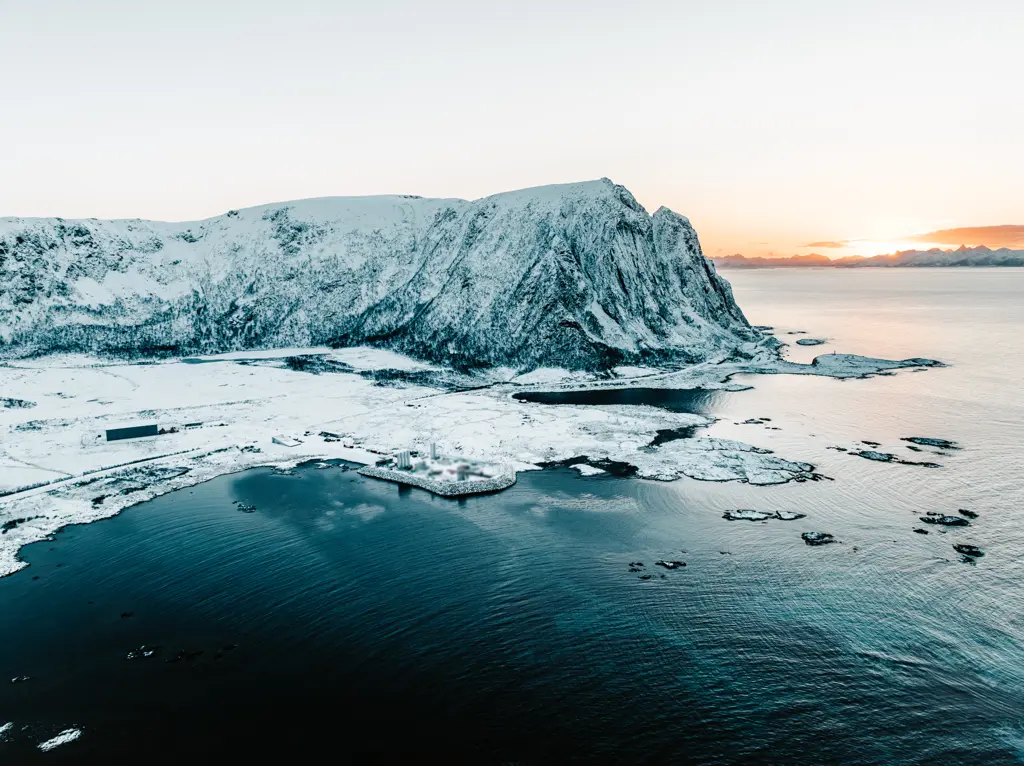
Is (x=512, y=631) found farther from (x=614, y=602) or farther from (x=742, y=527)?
(x=742, y=527)

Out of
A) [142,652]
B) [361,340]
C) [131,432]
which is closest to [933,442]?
[142,652]

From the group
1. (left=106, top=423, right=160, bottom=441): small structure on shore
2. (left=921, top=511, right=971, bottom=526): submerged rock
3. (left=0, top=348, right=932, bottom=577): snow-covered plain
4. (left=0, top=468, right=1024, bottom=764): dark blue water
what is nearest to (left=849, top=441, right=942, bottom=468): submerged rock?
(left=0, top=348, right=932, bottom=577): snow-covered plain

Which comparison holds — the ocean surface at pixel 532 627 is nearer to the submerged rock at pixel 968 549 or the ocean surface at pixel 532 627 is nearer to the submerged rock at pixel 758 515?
the submerged rock at pixel 968 549

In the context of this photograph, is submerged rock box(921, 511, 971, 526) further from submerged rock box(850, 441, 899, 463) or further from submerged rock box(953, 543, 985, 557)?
submerged rock box(850, 441, 899, 463)

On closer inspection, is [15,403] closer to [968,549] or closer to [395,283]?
[395,283]

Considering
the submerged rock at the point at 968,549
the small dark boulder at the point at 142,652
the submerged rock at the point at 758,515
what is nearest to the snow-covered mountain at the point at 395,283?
the submerged rock at the point at 758,515

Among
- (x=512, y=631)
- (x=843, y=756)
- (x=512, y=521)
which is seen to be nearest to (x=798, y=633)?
(x=843, y=756)
